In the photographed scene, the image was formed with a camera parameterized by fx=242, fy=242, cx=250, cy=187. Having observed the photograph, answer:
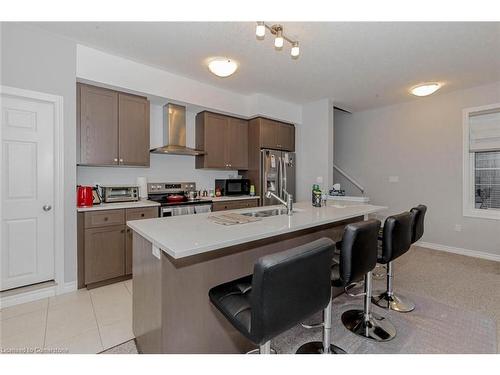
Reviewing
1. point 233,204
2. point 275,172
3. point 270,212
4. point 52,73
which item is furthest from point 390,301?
point 52,73

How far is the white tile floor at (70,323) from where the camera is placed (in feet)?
6.03

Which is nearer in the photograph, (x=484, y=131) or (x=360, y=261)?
(x=360, y=261)

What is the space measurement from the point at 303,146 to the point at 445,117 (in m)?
2.47

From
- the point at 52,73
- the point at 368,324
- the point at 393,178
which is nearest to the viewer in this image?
the point at 368,324

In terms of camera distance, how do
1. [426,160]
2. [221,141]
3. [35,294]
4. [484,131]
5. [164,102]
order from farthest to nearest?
[426,160]
[221,141]
[484,131]
[164,102]
[35,294]

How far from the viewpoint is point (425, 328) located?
2.05 m

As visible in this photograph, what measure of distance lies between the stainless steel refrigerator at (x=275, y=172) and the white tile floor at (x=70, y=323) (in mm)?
2743

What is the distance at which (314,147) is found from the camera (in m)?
4.89

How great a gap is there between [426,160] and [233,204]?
3.62 metres

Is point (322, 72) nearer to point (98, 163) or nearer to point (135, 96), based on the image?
point (135, 96)

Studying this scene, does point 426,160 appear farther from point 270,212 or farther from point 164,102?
point 164,102

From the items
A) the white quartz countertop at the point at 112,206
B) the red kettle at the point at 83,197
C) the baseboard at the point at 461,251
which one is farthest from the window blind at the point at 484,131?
the red kettle at the point at 83,197

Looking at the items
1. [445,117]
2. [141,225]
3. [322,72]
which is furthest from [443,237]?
[141,225]

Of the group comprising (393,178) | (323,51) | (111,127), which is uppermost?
(323,51)
